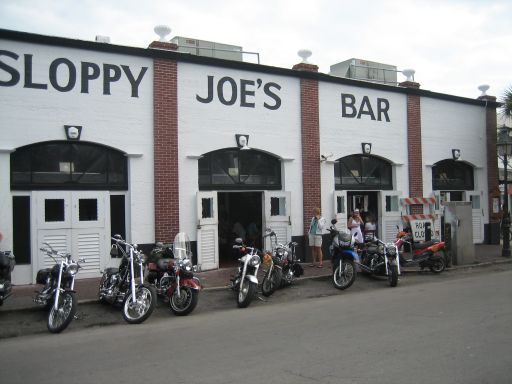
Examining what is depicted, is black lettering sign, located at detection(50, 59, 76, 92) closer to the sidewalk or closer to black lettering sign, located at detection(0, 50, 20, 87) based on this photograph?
black lettering sign, located at detection(0, 50, 20, 87)

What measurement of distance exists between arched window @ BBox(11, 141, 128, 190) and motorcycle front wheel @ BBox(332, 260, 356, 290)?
547 cm

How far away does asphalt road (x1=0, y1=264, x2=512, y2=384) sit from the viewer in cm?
524

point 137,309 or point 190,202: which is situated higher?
point 190,202

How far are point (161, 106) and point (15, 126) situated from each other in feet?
11.1

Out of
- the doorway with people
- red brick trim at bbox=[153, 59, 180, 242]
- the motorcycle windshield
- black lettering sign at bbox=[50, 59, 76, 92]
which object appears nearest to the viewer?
the motorcycle windshield

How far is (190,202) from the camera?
13.1 m

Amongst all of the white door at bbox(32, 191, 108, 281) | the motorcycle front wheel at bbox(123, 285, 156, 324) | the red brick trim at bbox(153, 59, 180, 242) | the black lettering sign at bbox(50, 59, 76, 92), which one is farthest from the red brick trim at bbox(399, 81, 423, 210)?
the motorcycle front wheel at bbox(123, 285, 156, 324)

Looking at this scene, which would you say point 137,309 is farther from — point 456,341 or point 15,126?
point 15,126

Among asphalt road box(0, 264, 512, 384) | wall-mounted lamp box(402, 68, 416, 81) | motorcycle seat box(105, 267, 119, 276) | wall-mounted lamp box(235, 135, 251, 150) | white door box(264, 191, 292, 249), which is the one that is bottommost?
asphalt road box(0, 264, 512, 384)

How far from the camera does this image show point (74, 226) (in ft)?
38.6

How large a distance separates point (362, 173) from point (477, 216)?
5.79m

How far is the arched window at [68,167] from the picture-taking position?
11.4 metres

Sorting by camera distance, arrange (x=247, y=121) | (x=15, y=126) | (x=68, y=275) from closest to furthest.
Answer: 1. (x=68, y=275)
2. (x=15, y=126)
3. (x=247, y=121)

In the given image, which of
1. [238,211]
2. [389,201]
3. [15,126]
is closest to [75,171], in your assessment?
[15,126]
